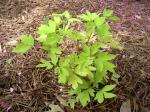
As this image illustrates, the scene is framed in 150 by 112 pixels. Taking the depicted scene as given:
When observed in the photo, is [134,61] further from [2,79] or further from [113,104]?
[2,79]

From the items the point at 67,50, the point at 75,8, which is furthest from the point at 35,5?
the point at 67,50

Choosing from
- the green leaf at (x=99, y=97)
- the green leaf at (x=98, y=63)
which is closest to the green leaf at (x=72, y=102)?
the green leaf at (x=99, y=97)

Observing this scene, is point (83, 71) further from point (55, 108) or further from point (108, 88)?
point (55, 108)

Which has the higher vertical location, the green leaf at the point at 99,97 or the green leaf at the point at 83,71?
the green leaf at the point at 83,71

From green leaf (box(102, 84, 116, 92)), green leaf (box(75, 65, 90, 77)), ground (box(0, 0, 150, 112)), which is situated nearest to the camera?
green leaf (box(75, 65, 90, 77))

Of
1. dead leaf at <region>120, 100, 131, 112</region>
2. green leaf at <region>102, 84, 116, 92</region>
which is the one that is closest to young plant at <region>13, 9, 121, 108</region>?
green leaf at <region>102, 84, 116, 92</region>

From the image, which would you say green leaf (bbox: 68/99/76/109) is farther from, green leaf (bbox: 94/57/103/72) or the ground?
green leaf (bbox: 94/57/103/72)

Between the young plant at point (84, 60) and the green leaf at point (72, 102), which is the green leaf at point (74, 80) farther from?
the green leaf at point (72, 102)
